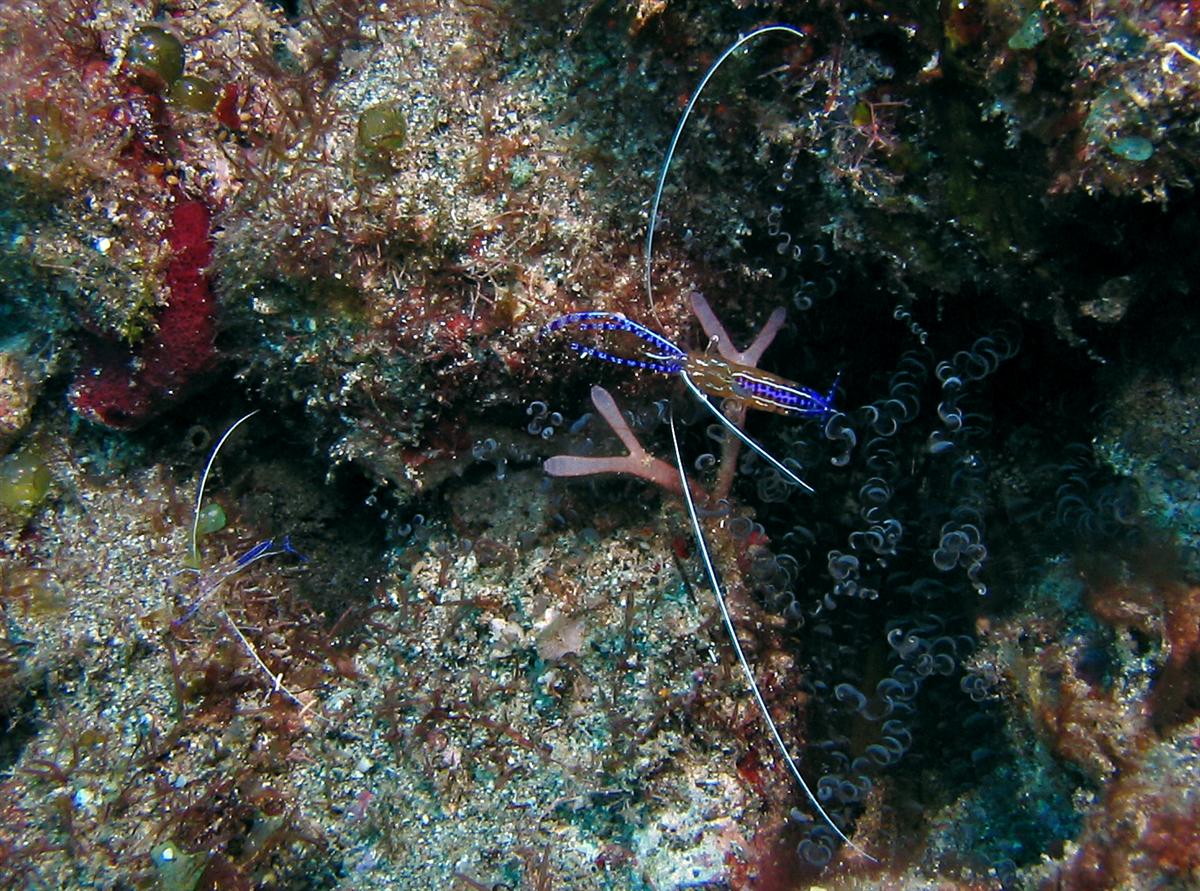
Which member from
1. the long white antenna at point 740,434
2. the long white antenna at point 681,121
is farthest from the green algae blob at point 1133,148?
the long white antenna at point 740,434

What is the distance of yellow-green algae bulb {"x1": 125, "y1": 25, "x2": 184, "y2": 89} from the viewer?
3521 millimetres

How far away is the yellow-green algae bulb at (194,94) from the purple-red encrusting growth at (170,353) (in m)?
0.49

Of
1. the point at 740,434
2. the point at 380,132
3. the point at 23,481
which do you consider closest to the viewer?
the point at 380,132

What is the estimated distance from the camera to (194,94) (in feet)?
Answer: 11.7

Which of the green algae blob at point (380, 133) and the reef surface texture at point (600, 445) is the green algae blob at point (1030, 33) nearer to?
the reef surface texture at point (600, 445)

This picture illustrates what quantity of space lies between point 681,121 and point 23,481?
14.1ft

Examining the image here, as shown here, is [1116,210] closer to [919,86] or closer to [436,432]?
[919,86]

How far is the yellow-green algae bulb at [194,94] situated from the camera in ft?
11.7

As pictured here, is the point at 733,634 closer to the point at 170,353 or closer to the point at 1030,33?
the point at 1030,33

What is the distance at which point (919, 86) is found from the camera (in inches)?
101

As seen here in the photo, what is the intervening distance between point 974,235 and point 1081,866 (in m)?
2.26

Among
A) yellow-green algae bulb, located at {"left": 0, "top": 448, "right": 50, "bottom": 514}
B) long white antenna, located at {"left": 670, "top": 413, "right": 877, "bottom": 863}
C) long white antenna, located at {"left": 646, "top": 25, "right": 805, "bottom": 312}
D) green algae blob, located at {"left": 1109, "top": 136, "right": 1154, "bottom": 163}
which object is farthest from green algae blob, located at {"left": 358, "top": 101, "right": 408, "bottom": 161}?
yellow-green algae bulb, located at {"left": 0, "top": 448, "right": 50, "bottom": 514}

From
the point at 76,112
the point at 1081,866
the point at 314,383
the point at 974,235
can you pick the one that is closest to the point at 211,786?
the point at 314,383

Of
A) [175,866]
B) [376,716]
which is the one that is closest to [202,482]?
[376,716]
